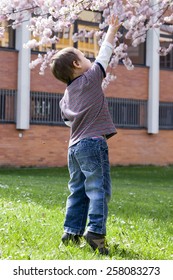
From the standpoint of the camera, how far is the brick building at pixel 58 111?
2477 cm

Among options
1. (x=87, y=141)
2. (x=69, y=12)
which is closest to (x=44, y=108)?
(x=69, y=12)

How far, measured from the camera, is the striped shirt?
5.67m

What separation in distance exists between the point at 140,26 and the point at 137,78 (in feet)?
50.4

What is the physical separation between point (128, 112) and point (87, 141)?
889 inches

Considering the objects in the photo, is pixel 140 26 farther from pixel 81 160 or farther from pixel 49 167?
pixel 49 167

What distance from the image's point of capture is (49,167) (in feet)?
83.8

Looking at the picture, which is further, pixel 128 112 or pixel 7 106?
pixel 128 112

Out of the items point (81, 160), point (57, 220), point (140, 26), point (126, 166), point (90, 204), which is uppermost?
point (140, 26)

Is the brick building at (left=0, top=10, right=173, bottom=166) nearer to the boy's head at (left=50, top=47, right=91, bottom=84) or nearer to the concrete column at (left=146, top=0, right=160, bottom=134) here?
the concrete column at (left=146, top=0, right=160, bottom=134)

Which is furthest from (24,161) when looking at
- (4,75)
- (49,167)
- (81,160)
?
(81,160)

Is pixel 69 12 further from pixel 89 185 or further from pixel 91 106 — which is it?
pixel 89 185

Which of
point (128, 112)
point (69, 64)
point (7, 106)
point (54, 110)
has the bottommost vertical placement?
point (128, 112)

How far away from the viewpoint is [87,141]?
18.5ft
